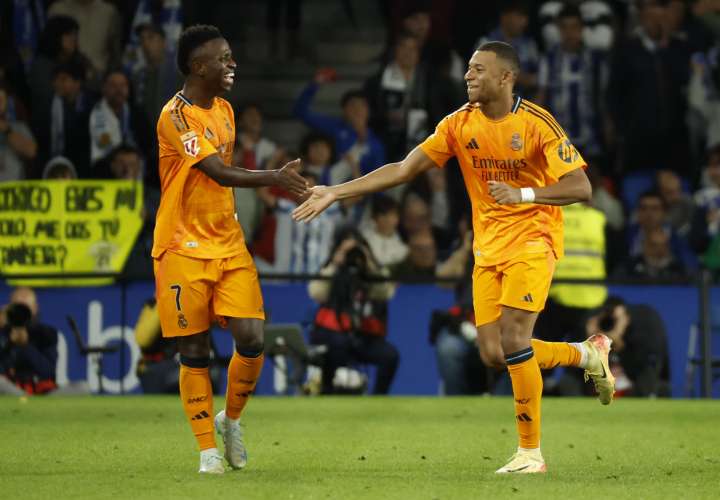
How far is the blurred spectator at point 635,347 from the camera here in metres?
15.5

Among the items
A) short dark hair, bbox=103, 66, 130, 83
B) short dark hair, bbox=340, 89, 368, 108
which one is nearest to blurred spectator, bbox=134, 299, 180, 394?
short dark hair, bbox=103, 66, 130, 83

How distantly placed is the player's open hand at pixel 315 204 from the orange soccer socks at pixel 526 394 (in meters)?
1.28

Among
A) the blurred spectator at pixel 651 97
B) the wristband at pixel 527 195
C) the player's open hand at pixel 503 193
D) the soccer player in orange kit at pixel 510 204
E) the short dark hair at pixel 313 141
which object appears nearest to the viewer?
the player's open hand at pixel 503 193

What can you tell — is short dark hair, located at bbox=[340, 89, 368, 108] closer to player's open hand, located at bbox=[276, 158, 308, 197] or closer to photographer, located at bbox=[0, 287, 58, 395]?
photographer, located at bbox=[0, 287, 58, 395]

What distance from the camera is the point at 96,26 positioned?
1833cm

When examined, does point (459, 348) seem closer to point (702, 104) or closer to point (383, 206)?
point (383, 206)

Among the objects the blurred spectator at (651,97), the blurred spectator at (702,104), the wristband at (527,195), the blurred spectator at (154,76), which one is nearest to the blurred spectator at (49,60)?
the blurred spectator at (154,76)

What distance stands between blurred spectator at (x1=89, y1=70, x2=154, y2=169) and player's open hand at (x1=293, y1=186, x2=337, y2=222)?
9.21 m

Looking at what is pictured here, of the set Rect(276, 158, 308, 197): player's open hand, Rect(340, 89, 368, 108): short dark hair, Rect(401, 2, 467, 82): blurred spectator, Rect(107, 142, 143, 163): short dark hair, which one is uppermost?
Rect(401, 2, 467, 82): blurred spectator

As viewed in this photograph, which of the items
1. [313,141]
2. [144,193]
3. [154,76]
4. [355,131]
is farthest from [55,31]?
[355,131]

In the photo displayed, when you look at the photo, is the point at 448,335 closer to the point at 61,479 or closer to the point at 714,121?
the point at 714,121

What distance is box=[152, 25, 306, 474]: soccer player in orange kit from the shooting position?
8438mm

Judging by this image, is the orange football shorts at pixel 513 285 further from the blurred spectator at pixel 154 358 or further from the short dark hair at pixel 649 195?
the short dark hair at pixel 649 195

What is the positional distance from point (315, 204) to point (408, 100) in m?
9.47
